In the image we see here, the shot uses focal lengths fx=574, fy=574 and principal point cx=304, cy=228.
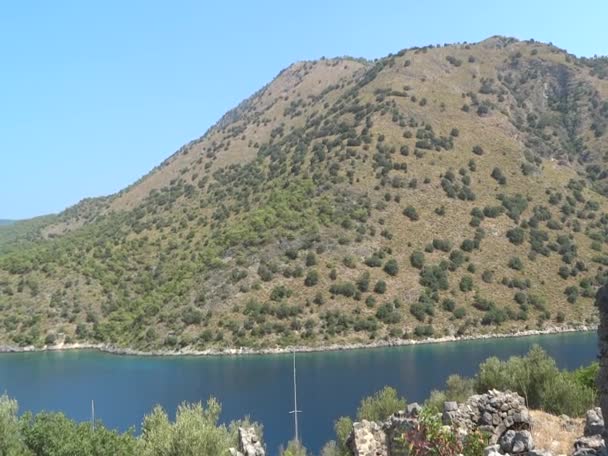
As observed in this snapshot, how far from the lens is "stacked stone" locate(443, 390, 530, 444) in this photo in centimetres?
2394

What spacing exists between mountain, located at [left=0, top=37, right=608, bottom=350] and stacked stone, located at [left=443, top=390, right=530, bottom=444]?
7588 centimetres

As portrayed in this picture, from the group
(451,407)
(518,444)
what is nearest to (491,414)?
(451,407)

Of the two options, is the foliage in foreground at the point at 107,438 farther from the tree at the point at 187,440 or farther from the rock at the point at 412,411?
the rock at the point at 412,411

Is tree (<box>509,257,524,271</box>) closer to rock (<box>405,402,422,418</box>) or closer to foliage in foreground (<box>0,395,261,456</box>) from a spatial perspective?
foliage in foreground (<box>0,395,261,456</box>)

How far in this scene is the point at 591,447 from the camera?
55.0ft

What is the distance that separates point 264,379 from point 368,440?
54895 millimetres

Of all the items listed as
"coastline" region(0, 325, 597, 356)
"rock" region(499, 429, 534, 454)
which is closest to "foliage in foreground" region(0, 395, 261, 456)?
"rock" region(499, 429, 534, 454)

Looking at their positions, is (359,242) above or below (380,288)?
above

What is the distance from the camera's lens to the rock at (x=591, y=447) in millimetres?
15661

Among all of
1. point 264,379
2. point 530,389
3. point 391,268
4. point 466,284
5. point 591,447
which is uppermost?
point 391,268

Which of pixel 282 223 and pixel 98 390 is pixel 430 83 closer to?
pixel 282 223

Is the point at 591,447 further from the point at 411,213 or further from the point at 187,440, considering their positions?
the point at 411,213

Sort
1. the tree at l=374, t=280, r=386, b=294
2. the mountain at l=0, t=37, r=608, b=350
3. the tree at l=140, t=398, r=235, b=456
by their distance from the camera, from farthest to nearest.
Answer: the tree at l=374, t=280, r=386, b=294 → the mountain at l=0, t=37, r=608, b=350 → the tree at l=140, t=398, r=235, b=456

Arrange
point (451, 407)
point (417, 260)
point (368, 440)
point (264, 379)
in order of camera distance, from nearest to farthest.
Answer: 1. point (451, 407)
2. point (368, 440)
3. point (264, 379)
4. point (417, 260)
